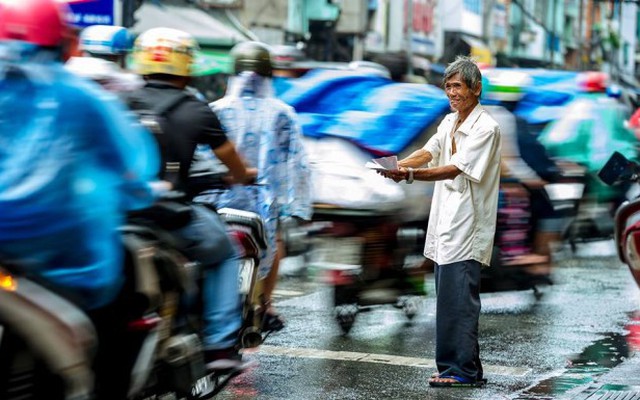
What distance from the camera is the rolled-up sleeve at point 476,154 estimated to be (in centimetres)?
721

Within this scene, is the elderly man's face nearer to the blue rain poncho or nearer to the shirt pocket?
the shirt pocket

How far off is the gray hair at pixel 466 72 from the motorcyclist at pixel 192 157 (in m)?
1.25

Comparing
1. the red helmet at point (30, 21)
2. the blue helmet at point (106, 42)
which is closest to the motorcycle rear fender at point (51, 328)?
the red helmet at point (30, 21)

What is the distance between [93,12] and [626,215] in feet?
20.1

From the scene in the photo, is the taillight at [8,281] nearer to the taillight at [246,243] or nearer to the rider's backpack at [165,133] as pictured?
the rider's backpack at [165,133]

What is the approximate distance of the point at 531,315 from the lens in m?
10.4

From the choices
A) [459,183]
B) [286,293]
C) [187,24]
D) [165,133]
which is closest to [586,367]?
[459,183]

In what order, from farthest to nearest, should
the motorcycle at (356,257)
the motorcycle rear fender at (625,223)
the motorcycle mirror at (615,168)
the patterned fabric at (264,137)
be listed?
the motorcycle at (356,257) < the motorcycle rear fender at (625,223) < the motorcycle mirror at (615,168) < the patterned fabric at (264,137)

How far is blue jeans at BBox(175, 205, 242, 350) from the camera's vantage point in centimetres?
586

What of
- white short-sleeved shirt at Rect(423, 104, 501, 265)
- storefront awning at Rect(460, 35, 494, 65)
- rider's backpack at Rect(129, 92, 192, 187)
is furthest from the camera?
storefront awning at Rect(460, 35, 494, 65)

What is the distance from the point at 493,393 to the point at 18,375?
3.48m

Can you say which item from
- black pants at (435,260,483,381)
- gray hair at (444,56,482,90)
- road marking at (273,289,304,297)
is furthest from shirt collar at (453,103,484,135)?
road marking at (273,289,304,297)

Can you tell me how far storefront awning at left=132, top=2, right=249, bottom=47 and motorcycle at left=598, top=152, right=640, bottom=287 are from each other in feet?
57.5

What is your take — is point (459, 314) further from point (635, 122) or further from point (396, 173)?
point (635, 122)
